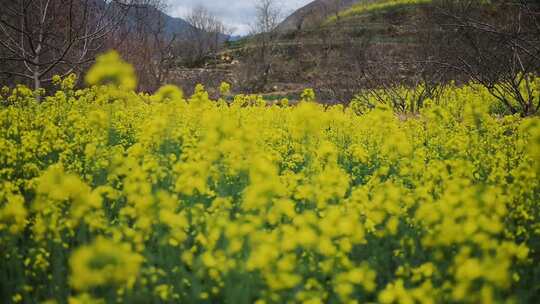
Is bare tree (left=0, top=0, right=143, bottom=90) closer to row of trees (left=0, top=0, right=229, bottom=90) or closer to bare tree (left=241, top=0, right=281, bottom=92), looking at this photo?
row of trees (left=0, top=0, right=229, bottom=90)

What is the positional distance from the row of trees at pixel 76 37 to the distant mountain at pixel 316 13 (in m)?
33.9

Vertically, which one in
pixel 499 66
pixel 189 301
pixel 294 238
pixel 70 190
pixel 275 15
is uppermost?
pixel 275 15

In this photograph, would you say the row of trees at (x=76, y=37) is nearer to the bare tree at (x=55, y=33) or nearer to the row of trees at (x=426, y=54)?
the bare tree at (x=55, y=33)

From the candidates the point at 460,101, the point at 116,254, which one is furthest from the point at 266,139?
the point at 460,101

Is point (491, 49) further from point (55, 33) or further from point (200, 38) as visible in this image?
point (200, 38)

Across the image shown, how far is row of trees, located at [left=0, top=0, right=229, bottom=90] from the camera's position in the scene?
6.78 metres

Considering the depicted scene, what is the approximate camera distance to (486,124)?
696 cm

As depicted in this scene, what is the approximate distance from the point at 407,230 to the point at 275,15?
4502 cm

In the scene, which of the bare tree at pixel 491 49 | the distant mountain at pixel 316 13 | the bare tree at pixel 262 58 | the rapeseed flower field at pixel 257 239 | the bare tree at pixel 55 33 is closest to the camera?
the rapeseed flower field at pixel 257 239

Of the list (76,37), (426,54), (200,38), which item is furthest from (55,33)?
(200,38)

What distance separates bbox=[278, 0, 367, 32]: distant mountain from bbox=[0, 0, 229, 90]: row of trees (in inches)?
1335

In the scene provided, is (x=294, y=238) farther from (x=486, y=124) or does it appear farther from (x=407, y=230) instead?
(x=486, y=124)

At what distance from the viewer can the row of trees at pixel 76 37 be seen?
6779mm

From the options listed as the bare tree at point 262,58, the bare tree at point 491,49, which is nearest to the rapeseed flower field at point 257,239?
the bare tree at point 491,49
